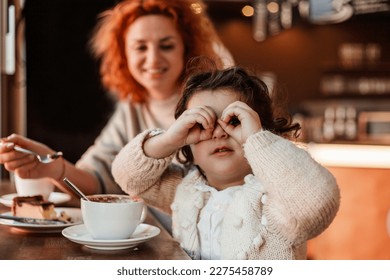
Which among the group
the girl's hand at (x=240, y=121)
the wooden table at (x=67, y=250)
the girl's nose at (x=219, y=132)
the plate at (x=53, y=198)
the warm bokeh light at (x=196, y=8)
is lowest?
the plate at (x=53, y=198)

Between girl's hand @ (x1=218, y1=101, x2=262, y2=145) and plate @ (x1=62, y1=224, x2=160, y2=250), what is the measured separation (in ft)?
0.51

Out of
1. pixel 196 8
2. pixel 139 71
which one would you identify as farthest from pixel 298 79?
pixel 139 71

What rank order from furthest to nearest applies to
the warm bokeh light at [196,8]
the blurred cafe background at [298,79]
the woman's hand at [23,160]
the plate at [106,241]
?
the blurred cafe background at [298,79], the warm bokeh light at [196,8], the woman's hand at [23,160], the plate at [106,241]

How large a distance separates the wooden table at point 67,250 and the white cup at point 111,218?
2 cm

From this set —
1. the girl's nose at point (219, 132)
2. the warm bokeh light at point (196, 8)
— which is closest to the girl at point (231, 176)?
the girl's nose at point (219, 132)

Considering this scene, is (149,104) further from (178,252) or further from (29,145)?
(178,252)

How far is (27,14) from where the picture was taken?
1.28 m

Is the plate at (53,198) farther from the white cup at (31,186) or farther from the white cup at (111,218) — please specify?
the white cup at (111,218)

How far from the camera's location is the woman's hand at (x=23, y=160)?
891 millimetres

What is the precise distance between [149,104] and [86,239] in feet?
1.32

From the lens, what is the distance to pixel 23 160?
0.90 metres

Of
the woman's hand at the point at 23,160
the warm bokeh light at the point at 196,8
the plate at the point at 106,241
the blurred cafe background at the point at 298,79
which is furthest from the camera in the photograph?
the blurred cafe background at the point at 298,79

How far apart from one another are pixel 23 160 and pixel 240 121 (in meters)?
0.35
